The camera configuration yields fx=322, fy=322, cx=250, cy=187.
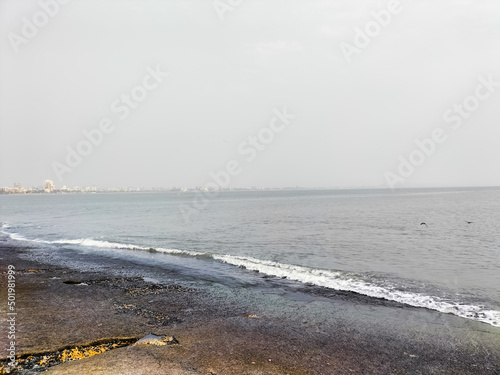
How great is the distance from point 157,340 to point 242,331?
2436 millimetres

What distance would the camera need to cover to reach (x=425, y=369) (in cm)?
740

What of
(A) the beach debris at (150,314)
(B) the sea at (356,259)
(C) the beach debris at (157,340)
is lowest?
(B) the sea at (356,259)

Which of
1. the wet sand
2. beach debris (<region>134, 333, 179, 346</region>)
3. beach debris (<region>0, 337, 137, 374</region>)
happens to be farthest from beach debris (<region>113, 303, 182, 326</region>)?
beach debris (<region>0, 337, 137, 374</region>)

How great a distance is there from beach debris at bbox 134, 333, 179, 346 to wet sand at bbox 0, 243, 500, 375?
227 millimetres

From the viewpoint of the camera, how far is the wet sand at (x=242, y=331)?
7320mm

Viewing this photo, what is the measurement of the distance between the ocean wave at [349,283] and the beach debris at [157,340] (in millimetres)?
9012

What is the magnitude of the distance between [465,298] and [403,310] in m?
3.60

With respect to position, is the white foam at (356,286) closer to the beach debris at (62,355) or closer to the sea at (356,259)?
the sea at (356,259)

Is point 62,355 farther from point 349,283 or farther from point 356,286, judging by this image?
point 349,283

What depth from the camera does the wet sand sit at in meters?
7.32

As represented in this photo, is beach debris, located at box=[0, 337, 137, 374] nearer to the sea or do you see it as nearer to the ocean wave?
the sea

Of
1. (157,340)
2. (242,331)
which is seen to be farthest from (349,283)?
(157,340)

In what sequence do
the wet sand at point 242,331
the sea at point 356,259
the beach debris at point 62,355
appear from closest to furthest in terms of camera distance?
1. the beach debris at point 62,355
2. the wet sand at point 242,331
3. the sea at point 356,259

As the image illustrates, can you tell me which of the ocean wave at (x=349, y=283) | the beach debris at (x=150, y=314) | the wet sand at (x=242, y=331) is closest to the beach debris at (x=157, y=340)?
the wet sand at (x=242, y=331)
